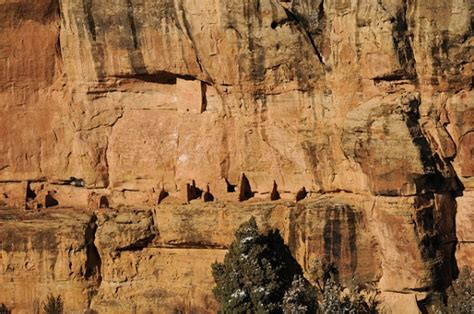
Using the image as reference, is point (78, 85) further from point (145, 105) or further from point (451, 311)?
point (451, 311)

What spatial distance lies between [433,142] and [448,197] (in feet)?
3.81

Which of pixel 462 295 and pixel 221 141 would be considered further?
pixel 221 141

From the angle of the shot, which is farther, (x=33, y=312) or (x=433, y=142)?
(x=33, y=312)

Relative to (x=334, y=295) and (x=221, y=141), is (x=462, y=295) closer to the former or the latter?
(x=334, y=295)

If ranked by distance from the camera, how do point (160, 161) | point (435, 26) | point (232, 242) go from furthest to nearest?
point (160, 161), point (232, 242), point (435, 26)

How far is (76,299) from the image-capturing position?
2741 cm

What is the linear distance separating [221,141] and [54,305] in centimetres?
493

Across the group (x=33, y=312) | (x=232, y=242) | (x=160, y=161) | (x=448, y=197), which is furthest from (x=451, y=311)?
(x=33, y=312)

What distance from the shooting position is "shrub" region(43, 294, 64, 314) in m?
27.1

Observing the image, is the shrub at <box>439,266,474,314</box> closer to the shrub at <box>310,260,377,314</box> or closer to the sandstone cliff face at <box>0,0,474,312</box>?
the sandstone cliff face at <box>0,0,474,312</box>

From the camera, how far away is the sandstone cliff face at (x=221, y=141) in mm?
24891

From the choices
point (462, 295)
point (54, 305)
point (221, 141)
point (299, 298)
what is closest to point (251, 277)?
point (299, 298)

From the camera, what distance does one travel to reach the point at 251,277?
25.6 m

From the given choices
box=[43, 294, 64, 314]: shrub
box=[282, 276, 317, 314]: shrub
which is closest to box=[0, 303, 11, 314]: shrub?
box=[43, 294, 64, 314]: shrub
